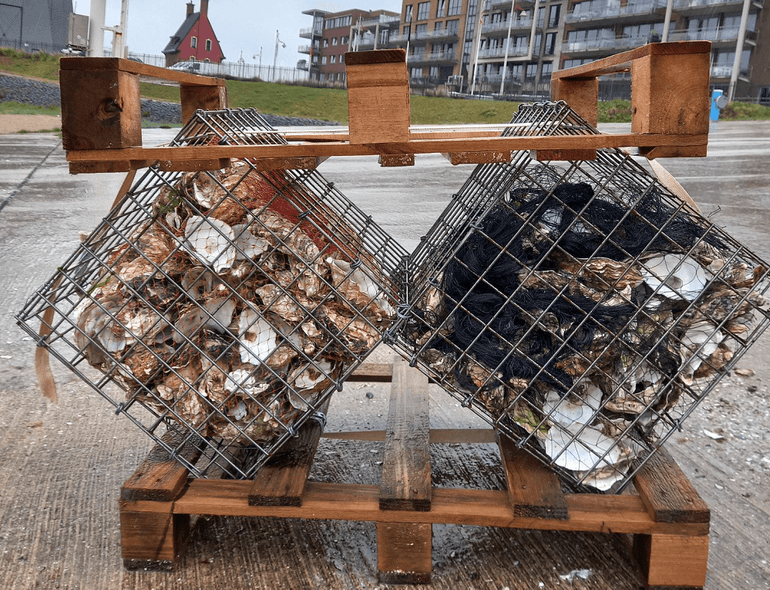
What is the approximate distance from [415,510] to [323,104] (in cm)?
3602

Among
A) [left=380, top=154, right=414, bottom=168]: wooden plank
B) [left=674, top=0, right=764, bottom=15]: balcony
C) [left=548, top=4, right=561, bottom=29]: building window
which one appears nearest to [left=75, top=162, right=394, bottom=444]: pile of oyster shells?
[left=380, top=154, right=414, bottom=168]: wooden plank

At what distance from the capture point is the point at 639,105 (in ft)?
6.04

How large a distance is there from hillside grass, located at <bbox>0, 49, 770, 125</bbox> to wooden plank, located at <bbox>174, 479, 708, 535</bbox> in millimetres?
25807

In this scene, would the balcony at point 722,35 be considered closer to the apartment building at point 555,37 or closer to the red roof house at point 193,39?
the apartment building at point 555,37

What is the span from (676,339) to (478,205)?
81 cm

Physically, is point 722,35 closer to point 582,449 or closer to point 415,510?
point 582,449

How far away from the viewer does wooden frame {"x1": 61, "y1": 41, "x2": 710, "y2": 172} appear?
1737 mm

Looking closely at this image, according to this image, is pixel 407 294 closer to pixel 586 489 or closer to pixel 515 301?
pixel 515 301

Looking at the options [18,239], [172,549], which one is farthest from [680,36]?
[172,549]

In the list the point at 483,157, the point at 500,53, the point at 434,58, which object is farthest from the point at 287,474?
the point at 434,58

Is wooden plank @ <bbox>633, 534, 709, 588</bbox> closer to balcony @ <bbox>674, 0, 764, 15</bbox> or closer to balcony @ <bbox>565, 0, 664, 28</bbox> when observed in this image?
balcony @ <bbox>674, 0, 764, 15</bbox>

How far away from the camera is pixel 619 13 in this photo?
44719 millimetres

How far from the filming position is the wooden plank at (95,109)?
1.76 m

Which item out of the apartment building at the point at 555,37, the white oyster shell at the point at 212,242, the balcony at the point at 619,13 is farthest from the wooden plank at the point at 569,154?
the balcony at the point at 619,13
